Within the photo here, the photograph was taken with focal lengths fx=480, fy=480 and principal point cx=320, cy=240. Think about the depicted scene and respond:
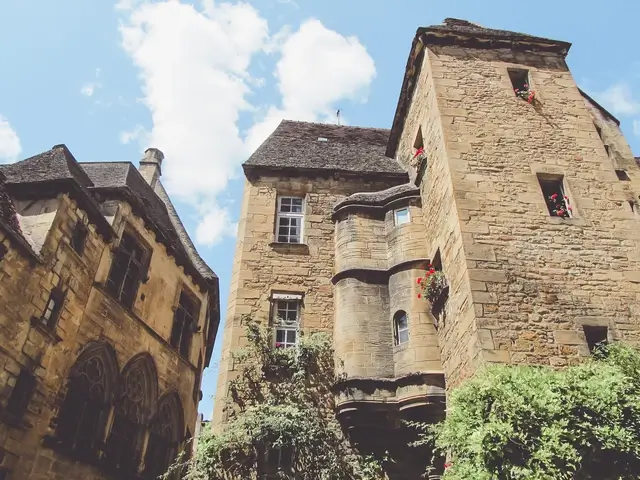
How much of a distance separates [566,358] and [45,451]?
900 centimetres

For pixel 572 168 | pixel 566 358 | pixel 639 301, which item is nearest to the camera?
pixel 566 358

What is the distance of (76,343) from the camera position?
386 inches

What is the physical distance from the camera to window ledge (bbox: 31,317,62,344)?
8.70 metres

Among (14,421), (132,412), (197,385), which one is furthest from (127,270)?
(197,385)

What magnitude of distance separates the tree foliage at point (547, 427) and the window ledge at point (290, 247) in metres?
6.26

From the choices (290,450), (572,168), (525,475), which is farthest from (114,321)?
(572,168)

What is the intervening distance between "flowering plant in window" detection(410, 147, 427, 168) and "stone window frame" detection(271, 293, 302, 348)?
13.8 feet

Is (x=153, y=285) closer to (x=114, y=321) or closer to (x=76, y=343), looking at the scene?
(x=114, y=321)

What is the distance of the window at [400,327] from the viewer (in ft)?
31.3

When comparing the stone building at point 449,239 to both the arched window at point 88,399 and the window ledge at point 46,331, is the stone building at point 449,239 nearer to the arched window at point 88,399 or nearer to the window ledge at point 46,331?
the arched window at point 88,399

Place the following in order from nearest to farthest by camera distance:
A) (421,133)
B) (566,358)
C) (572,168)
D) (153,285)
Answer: (566,358)
(572,168)
(421,133)
(153,285)

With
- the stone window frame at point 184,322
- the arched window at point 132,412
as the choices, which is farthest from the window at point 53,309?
the stone window frame at point 184,322

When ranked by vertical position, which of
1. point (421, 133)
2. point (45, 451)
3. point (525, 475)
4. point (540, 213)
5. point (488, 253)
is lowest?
point (525, 475)

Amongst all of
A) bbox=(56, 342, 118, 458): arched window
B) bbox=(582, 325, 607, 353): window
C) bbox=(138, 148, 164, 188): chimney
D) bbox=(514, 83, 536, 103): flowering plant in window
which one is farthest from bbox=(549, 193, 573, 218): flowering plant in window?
bbox=(138, 148, 164, 188): chimney
